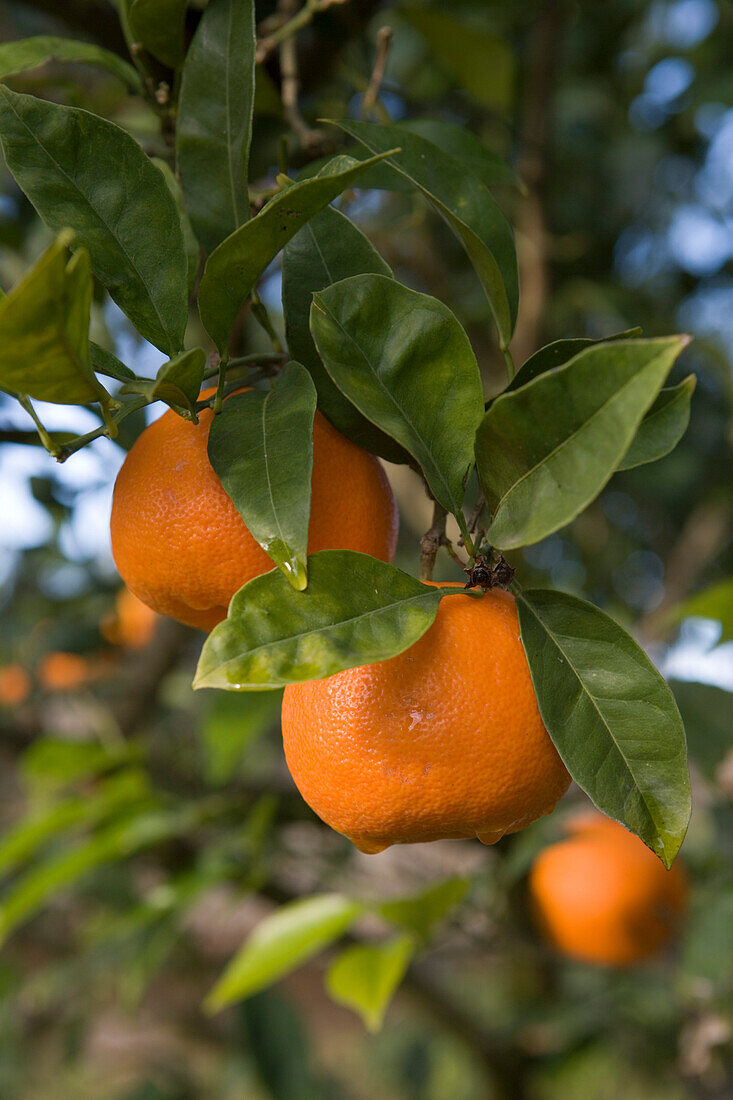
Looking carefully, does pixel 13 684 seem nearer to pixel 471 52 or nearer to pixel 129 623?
pixel 129 623

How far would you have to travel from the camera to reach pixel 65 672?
1.54 metres

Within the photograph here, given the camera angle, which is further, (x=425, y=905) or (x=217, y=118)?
(x=425, y=905)

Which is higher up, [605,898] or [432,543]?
[432,543]

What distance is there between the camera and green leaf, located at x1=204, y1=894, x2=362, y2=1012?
81cm

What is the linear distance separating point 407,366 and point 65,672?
1.33m

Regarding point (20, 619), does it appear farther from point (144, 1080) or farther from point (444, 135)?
point (444, 135)

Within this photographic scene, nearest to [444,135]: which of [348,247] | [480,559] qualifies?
[348,247]

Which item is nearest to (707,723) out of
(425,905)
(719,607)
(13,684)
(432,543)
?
(719,607)

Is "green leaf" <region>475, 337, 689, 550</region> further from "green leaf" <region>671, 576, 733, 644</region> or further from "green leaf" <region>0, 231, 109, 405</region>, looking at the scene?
"green leaf" <region>671, 576, 733, 644</region>

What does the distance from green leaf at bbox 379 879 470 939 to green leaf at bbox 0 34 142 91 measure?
2.18ft

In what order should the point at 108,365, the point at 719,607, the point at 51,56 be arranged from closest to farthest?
the point at 108,365, the point at 51,56, the point at 719,607

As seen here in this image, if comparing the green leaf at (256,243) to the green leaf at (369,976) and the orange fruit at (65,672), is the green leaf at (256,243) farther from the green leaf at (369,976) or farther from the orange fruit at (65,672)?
the orange fruit at (65,672)

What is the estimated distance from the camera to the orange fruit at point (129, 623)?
4.84 ft

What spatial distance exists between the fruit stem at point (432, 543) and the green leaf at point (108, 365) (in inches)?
5.7
